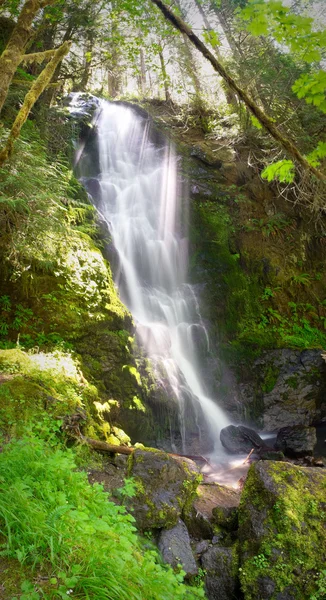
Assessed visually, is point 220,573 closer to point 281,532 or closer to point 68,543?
point 281,532

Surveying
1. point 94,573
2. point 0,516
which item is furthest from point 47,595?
point 0,516

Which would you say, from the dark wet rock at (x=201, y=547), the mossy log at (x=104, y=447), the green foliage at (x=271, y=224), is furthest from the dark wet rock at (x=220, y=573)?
the green foliage at (x=271, y=224)

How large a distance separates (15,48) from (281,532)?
17.5 ft

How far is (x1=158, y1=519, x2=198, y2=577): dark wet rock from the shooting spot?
11.6 ft

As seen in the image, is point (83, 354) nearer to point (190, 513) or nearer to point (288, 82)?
point (190, 513)

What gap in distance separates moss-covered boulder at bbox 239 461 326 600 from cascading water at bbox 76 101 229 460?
3.97 meters

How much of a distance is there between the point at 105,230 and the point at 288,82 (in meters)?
7.49

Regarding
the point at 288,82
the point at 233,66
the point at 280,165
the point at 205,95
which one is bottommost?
the point at 280,165

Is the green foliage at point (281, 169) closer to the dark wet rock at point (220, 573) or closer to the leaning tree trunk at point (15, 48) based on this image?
the leaning tree trunk at point (15, 48)

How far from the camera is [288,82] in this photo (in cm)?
1094

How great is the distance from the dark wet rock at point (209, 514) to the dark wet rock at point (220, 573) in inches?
14.3

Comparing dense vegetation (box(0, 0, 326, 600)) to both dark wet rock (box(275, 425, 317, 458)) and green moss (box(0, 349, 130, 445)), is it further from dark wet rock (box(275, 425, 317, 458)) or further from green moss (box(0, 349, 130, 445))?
dark wet rock (box(275, 425, 317, 458))

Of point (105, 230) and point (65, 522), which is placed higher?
point (105, 230)

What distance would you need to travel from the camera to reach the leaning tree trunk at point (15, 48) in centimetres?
279
